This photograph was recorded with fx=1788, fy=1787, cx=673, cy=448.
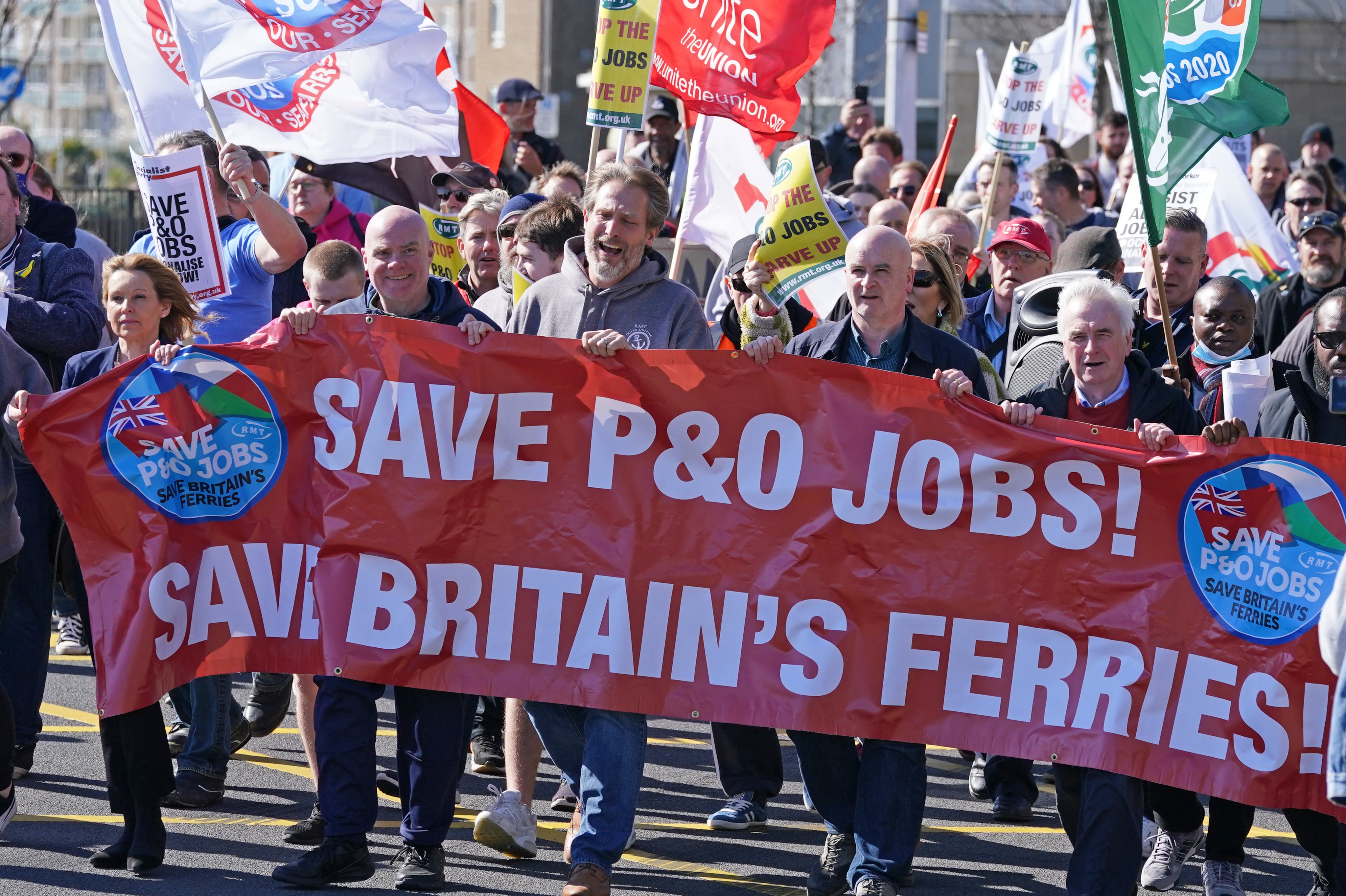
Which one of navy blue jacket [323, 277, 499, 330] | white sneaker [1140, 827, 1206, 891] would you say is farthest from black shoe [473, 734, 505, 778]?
white sneaker [1140, 827, 1206, 891]

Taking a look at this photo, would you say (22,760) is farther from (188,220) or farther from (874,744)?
(874,744)

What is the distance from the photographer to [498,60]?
54.6 metres

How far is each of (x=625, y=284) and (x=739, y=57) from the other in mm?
3069

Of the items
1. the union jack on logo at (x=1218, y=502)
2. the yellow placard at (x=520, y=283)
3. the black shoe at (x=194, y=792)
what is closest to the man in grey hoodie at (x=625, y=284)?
→ the yellow placard at (x=520, y=283)

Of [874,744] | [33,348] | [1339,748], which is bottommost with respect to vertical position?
[874,744]

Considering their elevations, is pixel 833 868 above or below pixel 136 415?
below

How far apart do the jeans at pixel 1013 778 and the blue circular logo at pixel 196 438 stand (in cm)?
295

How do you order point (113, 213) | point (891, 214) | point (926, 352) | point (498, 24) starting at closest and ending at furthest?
point (926, 352) < point (891, 214) < point (113, 213) < point (498, 24)

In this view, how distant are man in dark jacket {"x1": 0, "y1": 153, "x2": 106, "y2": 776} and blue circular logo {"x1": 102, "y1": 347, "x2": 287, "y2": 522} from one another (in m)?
0.62

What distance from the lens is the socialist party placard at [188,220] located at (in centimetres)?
701

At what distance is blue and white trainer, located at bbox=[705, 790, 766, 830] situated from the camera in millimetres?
6574

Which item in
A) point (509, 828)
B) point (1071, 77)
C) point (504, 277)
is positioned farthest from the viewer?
point (1071, 77)

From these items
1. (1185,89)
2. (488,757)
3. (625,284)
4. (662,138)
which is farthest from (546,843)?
(662,138)

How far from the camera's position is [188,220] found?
7.01m
